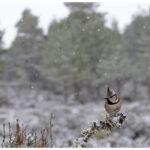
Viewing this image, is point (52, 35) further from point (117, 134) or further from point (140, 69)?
point (117, 134)

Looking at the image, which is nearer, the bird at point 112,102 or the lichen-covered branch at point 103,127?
the bird at point 112,102

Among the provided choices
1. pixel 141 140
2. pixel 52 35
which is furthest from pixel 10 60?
pixel 141 140

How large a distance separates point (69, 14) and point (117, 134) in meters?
16.4

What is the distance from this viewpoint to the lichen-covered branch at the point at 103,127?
2.16 m

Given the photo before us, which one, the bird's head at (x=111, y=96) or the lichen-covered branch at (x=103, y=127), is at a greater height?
the bird's head at (x=111, y=96)

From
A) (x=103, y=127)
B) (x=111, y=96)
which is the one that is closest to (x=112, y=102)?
(x=111, y=96)

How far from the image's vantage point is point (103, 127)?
89.4 inches

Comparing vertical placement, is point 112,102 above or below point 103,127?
above

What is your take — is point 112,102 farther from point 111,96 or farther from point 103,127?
point 103,127

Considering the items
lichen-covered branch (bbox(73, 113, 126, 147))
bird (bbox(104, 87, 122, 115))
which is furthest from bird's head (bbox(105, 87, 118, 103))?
lichen-covered branch (bbox(73, 113, 126, 147))

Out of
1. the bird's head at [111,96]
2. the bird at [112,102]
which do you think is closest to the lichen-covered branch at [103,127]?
the bird at [112,102]

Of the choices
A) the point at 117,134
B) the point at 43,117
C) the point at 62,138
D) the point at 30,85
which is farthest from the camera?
the point at 30,85

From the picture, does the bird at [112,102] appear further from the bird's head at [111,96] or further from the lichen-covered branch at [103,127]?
the lichen-covered branch at [103,127]

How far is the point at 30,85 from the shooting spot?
27188 millimetres
